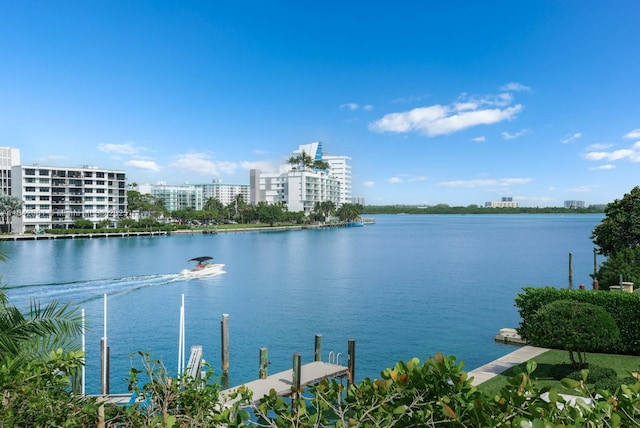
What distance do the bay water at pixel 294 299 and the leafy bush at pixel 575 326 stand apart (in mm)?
6767

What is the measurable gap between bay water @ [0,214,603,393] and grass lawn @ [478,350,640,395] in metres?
3.74

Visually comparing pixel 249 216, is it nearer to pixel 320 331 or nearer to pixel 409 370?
pixel 320 331

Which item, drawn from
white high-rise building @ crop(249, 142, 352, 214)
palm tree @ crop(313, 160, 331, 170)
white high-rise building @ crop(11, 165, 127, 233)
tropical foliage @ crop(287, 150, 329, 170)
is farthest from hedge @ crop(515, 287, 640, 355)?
palm tree @ crop(313, 160, 331, 170)

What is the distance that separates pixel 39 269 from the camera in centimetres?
5266

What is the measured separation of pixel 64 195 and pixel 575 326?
114m

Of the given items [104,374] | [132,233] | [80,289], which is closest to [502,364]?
[104,374]

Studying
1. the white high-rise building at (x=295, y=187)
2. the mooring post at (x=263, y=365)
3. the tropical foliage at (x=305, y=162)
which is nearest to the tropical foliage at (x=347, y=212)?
the white high-rise building at (x=295, y=187)

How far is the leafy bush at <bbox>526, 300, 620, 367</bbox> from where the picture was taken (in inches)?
587

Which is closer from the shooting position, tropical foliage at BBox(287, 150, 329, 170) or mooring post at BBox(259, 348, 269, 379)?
mooring post at BBox(259, 348, 269, 379)

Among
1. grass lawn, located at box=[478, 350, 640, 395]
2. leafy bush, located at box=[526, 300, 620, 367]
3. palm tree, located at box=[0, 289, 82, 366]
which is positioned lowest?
grass lawn, located at box=[478, 350, 640, 395]

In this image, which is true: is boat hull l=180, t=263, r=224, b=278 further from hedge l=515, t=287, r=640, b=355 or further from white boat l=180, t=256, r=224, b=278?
hedge l=515, t=287, r=640, b=355

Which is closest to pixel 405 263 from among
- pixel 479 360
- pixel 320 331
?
pixel 320 331

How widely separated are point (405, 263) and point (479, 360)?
121ft

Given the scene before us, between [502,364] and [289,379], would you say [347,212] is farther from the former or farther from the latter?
[289,379]
